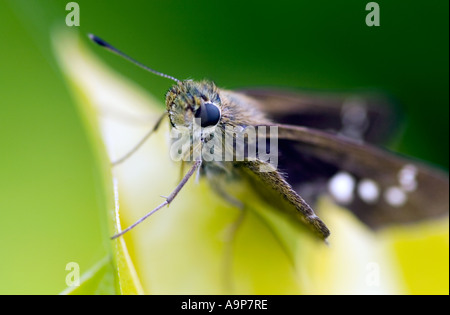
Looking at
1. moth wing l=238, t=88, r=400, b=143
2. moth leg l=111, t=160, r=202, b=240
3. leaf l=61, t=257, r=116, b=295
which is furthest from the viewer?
moth wing l=238, t=88, r=400, b=143

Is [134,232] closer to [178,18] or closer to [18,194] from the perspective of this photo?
[18,194]

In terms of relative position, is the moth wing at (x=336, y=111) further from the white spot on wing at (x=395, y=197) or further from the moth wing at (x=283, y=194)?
the moth wing at (x=283, y=194)

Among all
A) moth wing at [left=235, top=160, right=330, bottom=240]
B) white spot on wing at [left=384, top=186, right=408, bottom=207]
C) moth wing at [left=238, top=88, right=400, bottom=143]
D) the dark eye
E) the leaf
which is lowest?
the leaf

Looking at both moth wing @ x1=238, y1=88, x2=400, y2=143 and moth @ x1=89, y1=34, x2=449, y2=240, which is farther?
moth wing @ x1=238, y1=88, x2=400, y2=143

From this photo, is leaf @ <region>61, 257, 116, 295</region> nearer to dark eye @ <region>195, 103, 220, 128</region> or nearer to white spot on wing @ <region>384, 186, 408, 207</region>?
dark eye @ <region>195, 103, 220, 128</region>

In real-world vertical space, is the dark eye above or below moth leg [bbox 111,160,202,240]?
above

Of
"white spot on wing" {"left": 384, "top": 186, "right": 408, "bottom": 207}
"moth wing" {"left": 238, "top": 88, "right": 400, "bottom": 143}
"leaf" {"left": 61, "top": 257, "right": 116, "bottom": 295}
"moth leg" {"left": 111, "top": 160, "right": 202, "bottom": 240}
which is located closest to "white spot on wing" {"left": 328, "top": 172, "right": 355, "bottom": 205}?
"white spot on wing" {"left": 384, "top": 186, "right": 408, "bottom": 207}

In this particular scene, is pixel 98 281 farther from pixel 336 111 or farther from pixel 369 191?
pixel 336 111
